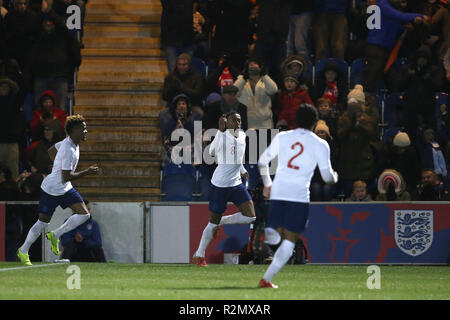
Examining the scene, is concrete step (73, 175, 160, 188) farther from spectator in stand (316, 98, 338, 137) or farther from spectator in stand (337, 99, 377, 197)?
spectator in stand (337, 99, 377, 197)

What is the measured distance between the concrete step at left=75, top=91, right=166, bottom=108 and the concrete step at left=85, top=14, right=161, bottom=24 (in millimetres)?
1779

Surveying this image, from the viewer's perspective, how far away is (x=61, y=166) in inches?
581

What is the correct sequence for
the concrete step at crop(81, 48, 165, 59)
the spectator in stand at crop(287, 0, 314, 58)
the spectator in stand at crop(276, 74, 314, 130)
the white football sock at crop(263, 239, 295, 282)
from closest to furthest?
the white football sock at crop(263, 239, 295, 282) → the spectator in stand at crop(276, 74, 314, 130) → the spectator in stand at crop(287, 0, 314, 58) → the concrete step at crop(81, 48, 165, 59)

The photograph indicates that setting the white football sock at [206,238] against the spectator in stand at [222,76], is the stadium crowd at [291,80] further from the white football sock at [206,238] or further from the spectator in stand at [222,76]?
the white football sock at [206,238]

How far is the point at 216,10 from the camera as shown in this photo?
19375 millimetres

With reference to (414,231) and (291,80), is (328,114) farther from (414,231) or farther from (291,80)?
(414,231)

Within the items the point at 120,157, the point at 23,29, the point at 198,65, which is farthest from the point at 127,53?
the point at 120,157

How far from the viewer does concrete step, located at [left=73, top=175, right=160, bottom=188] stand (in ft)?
62.4

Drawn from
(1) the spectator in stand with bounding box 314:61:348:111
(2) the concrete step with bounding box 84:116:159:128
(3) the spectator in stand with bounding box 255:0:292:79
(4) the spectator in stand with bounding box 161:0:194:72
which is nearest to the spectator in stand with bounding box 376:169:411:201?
(1) the spectator in stand with bounding box 314:61:348:111

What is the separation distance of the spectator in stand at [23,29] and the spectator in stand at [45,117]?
1.14 metres

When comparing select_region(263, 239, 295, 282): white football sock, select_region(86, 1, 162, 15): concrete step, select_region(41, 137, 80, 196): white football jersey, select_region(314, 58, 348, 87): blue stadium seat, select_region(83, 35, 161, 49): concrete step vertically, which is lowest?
select_region(263, 239, 295, 282): white football sock

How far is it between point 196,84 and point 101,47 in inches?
128

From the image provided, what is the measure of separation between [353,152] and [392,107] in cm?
207
